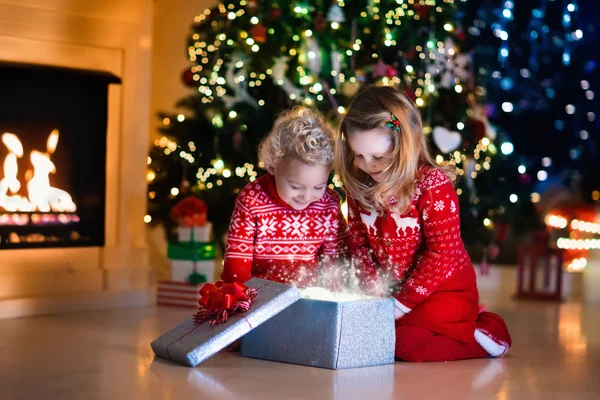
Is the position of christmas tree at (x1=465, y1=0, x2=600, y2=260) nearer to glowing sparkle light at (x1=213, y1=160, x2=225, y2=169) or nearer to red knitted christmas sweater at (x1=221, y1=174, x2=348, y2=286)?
glowing sparkle light at (x1=213, y1=160, x2=225, y2=169)

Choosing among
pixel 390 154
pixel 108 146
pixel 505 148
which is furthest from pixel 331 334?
pixel 505 148

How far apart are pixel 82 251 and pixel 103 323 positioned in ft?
2.19

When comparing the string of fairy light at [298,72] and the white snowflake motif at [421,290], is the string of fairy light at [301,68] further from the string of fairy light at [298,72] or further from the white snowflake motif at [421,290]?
the white snowflake motif at [421,290]

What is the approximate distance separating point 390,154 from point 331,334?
0.56 metres

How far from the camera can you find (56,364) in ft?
8.08

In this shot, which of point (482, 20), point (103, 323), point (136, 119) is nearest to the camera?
point (103, 323)

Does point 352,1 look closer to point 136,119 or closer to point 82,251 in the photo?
point 136,119

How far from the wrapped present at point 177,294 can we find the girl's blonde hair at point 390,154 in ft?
4.61

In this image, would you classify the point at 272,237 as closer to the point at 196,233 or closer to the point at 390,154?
the point at 390,154

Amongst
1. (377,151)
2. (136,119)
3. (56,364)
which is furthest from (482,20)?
(56,364)

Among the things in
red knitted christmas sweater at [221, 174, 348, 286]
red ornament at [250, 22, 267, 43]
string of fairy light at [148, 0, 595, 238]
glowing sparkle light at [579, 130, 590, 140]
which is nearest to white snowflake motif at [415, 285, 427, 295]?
red knitted christmas sweater at [221, 174, 348, 286]

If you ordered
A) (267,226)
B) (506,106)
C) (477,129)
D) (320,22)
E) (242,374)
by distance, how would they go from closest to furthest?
(242,374) → (267,226) → (320,22) → (477,129) → (506,106)

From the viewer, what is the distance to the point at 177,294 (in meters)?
3.99

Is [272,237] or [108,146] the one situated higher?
[108,146]
